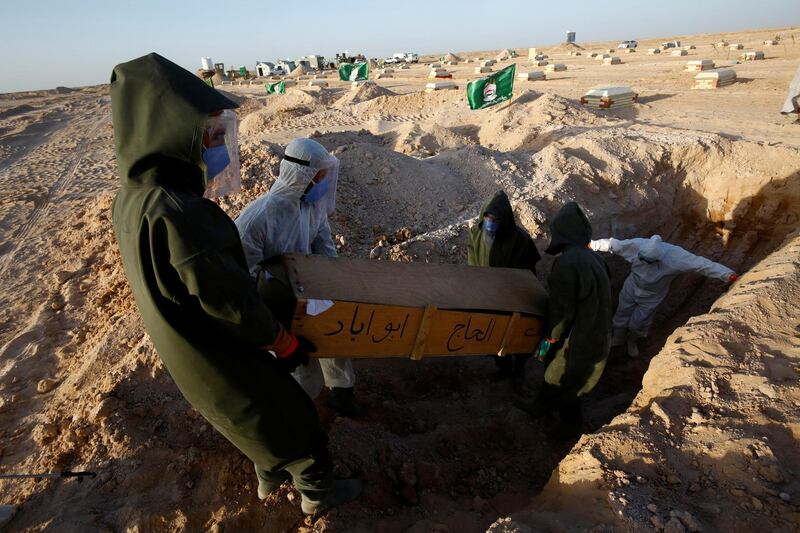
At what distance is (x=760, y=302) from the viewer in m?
3.13

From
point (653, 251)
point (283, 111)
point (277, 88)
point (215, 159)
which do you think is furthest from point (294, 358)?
point (277, 88)

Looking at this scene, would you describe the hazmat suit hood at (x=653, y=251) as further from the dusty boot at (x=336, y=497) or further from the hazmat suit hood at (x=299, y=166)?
the dusty boot at (x=336, y=497)

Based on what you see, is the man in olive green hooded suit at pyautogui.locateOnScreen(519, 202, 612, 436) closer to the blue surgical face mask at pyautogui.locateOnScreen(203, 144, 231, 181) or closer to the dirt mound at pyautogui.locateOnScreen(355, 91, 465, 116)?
the blue surgical face mask at pyautogui.locateOnScreen(203, 144, 231, 181)

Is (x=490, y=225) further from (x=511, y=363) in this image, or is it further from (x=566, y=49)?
(x=566, y=49)

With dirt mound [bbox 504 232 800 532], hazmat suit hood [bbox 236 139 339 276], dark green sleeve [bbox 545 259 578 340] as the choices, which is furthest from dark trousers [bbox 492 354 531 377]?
hazmat suit hood [bbox 236 139 339 276]

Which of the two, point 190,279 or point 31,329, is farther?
point 31,329

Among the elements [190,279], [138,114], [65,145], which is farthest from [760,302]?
[65,145]

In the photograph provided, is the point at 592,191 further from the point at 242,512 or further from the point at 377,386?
the point at 242,512

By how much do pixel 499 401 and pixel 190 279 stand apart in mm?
3223

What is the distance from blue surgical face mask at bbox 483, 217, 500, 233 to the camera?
3619 mm

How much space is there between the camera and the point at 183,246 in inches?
60.0

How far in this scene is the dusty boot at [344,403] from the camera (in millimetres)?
3242

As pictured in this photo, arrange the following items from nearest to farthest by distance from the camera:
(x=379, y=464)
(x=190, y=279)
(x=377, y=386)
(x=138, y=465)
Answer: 1. (x=190, y=279)
2. (x=138, y=465)
3. (x=379, y=464)
4. (x=377, y=386)

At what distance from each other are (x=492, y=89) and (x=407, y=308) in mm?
12295
